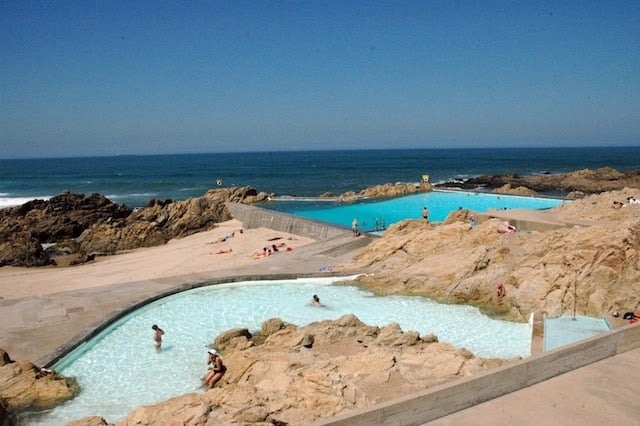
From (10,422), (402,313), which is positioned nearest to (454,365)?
(402,313)

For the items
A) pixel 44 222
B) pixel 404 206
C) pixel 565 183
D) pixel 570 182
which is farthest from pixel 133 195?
pixel 570 182

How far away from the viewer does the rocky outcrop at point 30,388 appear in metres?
8.41

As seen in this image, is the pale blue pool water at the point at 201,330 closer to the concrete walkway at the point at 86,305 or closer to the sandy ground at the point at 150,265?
the concrete walkway at the point at 86,305

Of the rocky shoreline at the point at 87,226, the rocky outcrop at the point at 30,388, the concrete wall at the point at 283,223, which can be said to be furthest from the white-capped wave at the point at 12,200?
the rocky outcrop at the point at 30,388

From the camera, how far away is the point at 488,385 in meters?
6.12

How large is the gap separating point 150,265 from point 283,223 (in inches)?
283

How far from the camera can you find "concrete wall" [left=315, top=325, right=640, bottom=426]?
17.7 ft

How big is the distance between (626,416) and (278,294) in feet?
33.1

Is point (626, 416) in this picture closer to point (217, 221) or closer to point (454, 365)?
point (454, 365)

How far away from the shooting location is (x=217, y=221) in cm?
3122

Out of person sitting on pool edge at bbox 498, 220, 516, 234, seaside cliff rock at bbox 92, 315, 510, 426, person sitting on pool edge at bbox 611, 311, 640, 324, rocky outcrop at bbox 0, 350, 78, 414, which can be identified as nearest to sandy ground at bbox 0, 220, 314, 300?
person sitting on pool edge at bbox 498, 220, 516, 234

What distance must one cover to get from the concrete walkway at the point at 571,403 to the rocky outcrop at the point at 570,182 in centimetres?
4296

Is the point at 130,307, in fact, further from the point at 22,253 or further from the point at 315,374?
the point at 22,253

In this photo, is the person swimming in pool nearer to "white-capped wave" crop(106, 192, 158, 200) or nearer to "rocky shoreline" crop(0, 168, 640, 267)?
"rocky shoreline" crop(0, 168, 640, 267)
